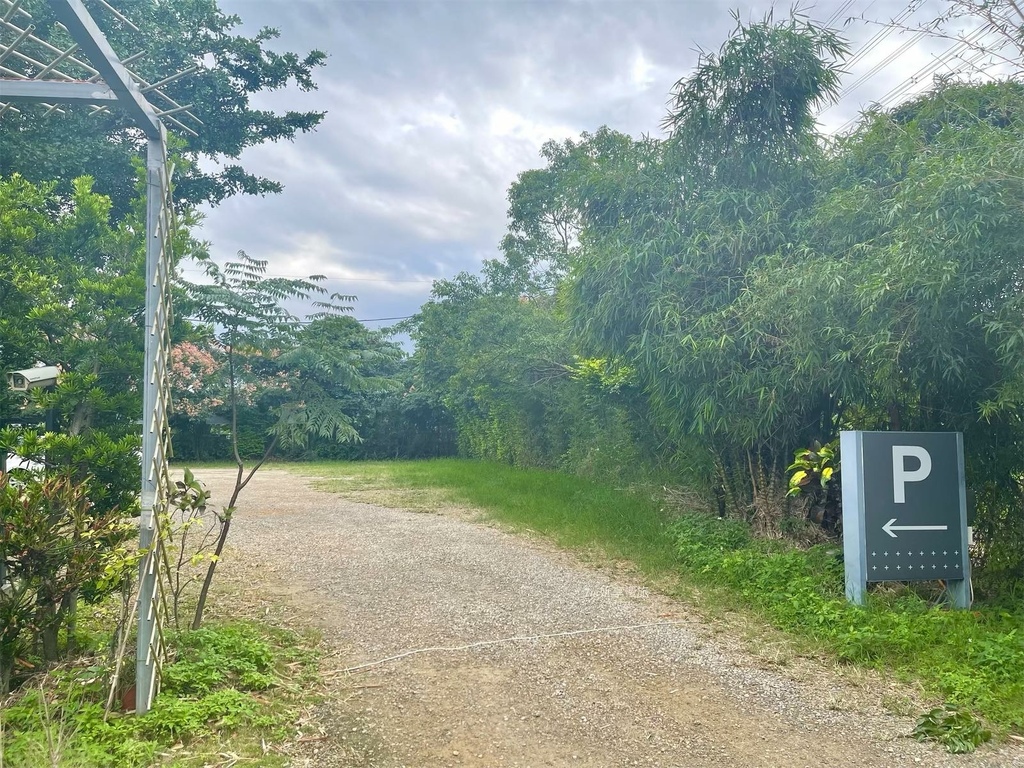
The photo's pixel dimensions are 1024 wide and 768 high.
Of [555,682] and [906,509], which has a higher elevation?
[906,509]

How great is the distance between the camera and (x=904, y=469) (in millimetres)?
4207

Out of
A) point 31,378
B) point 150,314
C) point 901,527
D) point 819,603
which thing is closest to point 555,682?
point 819,603

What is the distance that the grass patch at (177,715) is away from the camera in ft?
7.49

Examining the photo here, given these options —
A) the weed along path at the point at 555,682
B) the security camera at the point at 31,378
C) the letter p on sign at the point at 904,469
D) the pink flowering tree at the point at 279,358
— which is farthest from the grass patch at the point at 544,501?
the security camera at the point at 31,378

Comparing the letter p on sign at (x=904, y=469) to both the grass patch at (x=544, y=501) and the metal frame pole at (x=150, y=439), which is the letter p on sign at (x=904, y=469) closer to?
the grass patch at (x=544, y=501)

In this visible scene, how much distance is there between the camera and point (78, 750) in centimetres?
227

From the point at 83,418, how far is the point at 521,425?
11442 mm

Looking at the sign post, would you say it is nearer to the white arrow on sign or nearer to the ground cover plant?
the white arrow on sign

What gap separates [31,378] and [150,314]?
98 cm

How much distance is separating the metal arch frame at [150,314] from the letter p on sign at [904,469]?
12.9ft

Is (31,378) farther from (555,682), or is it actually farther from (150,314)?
(555,682)

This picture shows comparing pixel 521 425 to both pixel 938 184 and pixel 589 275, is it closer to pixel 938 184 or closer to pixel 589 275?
pixel 589 275

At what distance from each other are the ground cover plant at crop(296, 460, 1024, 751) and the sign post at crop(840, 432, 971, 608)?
0.19 m

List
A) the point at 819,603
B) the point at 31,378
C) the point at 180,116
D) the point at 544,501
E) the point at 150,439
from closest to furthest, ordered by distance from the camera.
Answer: the point at 150,439 < the point at 31,378 < the point at 819,603 < the point at 180,116 < the point at 544,501
